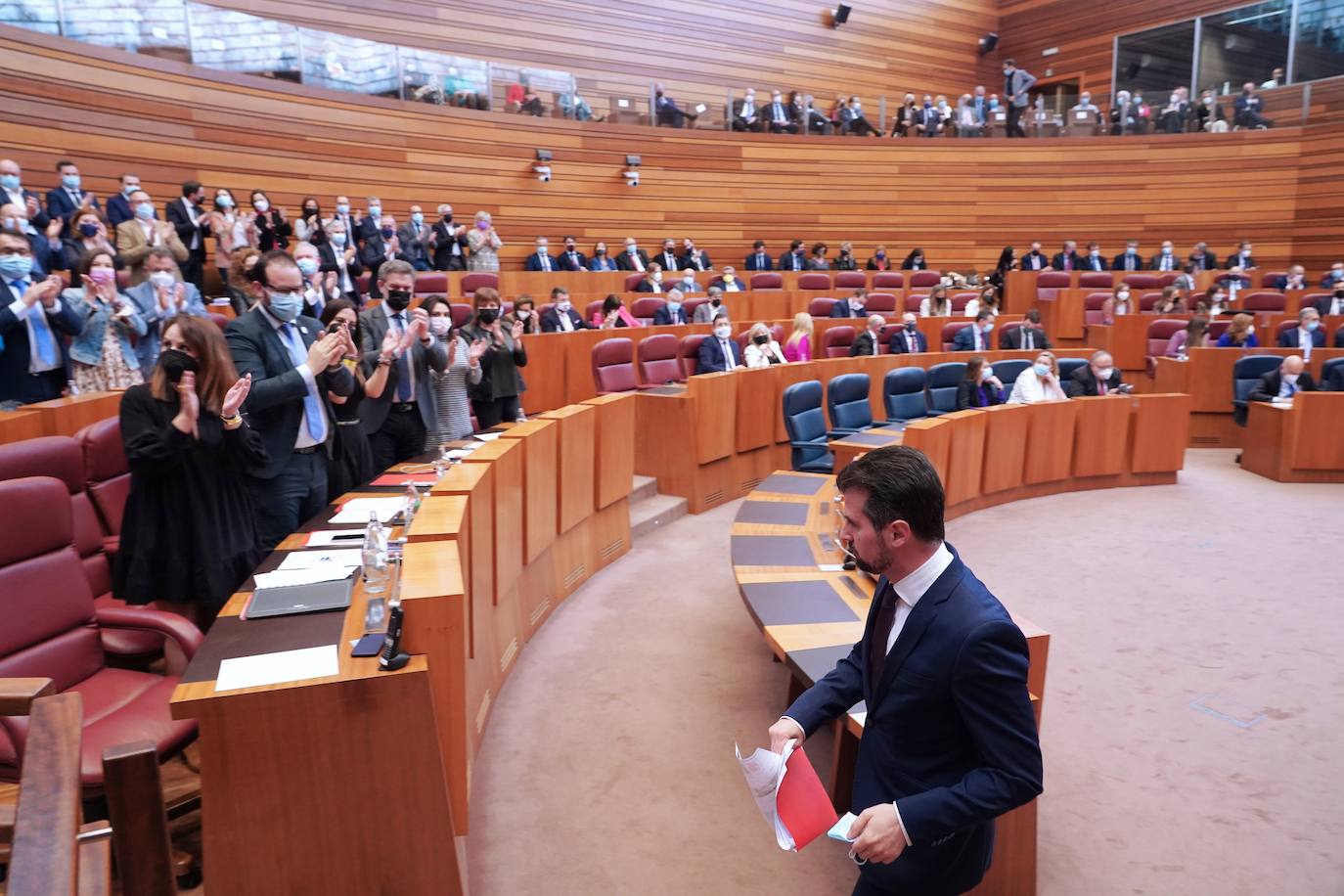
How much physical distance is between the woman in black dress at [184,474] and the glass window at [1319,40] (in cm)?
1634

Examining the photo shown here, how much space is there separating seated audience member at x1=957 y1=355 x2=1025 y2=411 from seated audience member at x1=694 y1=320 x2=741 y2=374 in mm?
1736

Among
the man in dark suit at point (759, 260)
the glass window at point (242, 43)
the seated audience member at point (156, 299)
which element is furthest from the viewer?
the man in dark suit at point (759, 260)

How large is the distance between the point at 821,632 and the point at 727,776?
54cm

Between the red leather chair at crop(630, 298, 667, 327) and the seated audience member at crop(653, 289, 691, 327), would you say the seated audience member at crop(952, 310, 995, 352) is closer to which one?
the seated audience member at crop(653, 289, 691, 327)

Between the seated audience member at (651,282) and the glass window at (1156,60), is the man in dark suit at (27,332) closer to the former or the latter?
the seated audience member at (651,282)

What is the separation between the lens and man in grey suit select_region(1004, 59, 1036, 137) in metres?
13.9

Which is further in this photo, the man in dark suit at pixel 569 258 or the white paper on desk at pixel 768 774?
the man in dark suit at pixel 569 258

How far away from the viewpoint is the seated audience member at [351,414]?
3.14 metres

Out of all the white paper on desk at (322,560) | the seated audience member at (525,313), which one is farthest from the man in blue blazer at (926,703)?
the seated audience member at (525,313)

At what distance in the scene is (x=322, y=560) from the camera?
2.40m

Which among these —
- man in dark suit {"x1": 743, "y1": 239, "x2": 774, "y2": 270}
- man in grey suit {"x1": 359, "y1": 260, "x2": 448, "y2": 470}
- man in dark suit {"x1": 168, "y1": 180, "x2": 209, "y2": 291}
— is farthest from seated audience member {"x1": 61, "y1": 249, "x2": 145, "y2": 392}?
man in dark suit {"x1": 743, "y1": 239, "x2": 774, "y2": 270}

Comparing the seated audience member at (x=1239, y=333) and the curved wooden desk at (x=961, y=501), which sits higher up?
the seated audience member at (x=1239, y=333)

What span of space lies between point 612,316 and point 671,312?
894 mm

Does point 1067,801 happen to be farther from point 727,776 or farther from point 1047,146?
point 1047,146
